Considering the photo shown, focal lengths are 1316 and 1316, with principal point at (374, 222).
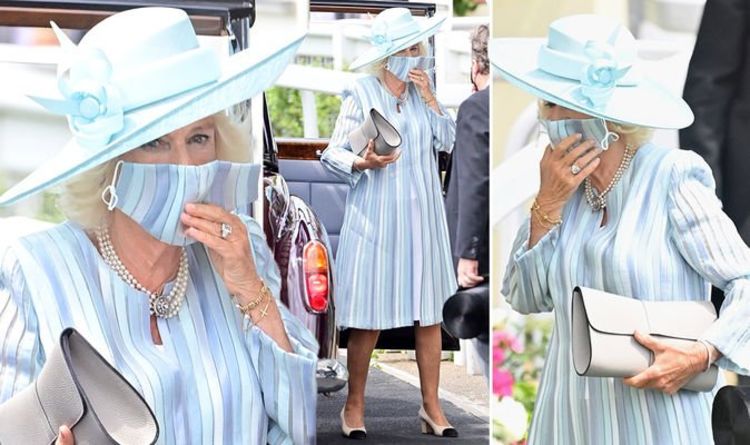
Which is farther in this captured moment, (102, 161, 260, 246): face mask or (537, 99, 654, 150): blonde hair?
(537, 99, 654, 150): blonde hair

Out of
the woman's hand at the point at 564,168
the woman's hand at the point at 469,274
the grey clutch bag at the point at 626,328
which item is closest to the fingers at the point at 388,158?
the woman's hand at the point at 469,274

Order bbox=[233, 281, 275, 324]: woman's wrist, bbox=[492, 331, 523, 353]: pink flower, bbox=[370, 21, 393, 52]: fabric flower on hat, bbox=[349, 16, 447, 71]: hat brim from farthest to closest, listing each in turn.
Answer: bbox=[370, 21, 393, 52]: fabric flower on hat < bbox=[349, 16, 447, 71]: hat brim < bbox=[492, 331, 523, 353]: pink flower < bbox=[233, 281, 275, 324]: woman's wrist

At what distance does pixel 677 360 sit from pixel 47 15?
55.7 inches

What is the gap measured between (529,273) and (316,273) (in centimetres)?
128

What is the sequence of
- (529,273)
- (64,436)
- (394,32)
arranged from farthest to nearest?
(394,32) < (529,273) < (64,436)

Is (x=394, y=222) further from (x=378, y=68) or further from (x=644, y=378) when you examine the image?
(x=644, y=378)

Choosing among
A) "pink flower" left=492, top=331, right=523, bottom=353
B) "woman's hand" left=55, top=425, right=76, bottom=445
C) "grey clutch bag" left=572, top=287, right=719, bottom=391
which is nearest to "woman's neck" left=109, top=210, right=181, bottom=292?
"woman's hand" left=55, top=425, right=76, bottom=445

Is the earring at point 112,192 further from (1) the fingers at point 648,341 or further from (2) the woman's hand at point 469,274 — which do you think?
(2) the woman's hand at point 469,274

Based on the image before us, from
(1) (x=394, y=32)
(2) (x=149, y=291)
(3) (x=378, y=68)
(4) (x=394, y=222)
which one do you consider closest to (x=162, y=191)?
(2) (x=149, y=291)

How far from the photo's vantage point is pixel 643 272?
100 inches

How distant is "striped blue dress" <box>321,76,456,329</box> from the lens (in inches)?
169

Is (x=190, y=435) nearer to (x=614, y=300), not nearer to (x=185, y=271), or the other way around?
(x=185, y=271)

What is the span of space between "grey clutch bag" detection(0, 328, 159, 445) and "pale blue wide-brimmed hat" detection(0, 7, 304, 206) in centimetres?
25

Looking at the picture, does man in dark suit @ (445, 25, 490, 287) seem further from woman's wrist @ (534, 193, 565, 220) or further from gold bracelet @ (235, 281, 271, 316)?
gold bracelet @ (235, 281, 271, 316)
